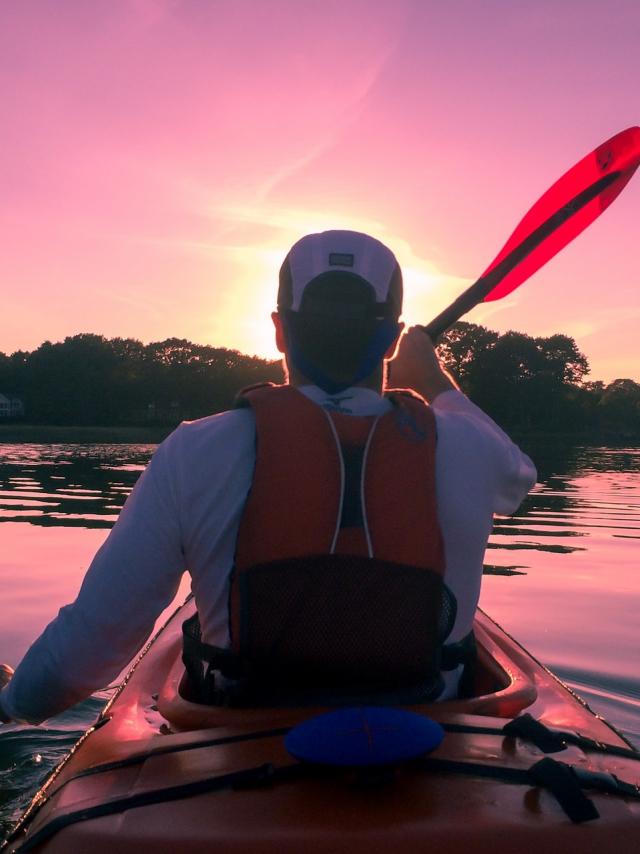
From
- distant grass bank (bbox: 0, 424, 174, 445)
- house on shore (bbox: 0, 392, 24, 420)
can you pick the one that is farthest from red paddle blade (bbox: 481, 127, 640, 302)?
house on shore (bbox: 0, 392, 24, 420)

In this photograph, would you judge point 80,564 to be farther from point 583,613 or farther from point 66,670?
point 66,670

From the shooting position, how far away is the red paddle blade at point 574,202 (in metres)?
3.63

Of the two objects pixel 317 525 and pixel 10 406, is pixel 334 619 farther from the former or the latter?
pixel 10 406

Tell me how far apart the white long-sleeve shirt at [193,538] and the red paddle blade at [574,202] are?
2.16 metres

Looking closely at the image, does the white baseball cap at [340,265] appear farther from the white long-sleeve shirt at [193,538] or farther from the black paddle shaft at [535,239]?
the black paddle shaft at [535,239]

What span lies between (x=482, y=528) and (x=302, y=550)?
399 mm

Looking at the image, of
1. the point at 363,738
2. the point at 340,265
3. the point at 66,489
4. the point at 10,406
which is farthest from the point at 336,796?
the point at 10,406

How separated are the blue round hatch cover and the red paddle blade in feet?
9.05

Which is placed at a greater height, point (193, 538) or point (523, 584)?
point (193, 538)

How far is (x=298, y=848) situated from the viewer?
106 cm

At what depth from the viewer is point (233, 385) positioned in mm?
71312

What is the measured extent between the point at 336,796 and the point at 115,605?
2.02 ft

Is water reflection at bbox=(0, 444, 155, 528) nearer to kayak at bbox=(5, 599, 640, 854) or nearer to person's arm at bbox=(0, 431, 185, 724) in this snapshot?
person's arm at bbox=(0, 431, 185, 724)

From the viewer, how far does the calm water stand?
3625mm
